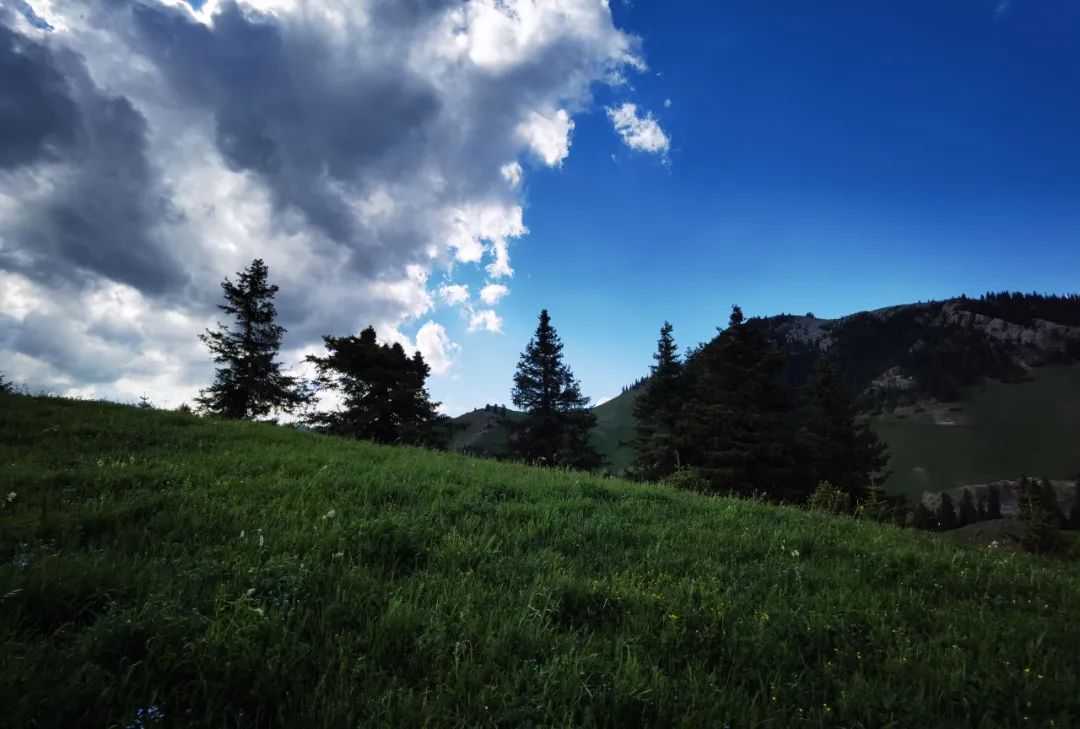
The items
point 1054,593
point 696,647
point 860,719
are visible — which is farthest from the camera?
point 1054,593

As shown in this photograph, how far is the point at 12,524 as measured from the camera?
468 centimetres

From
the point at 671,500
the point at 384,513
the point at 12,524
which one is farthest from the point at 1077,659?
the point at 12,524

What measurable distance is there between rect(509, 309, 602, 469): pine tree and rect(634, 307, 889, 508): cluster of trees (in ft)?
17.4

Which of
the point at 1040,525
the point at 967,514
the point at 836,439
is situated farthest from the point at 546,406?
the point at 967,514

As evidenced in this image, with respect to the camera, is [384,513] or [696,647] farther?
[384,513]

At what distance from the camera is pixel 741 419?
33.4 meters

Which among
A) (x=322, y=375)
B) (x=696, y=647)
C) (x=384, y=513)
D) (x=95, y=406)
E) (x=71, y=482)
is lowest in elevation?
(x=696, y=647)

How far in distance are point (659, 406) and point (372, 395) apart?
23468 millimetres

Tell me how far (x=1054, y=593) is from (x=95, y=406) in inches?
782

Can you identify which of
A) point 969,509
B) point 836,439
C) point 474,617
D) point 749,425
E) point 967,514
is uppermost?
point 749,425

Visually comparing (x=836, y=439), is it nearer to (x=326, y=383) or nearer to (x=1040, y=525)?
(x=1040, y=525)

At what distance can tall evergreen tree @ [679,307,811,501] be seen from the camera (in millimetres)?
32469

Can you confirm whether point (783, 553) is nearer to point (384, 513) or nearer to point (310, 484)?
point (384, 513)

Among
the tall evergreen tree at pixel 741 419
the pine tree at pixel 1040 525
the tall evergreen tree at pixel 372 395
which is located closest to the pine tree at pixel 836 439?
the tall evergreen tree at pixel 741 419
